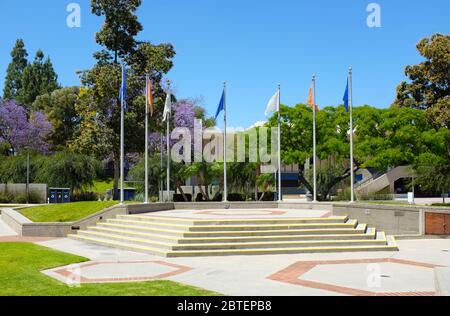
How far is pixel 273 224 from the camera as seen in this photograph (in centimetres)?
1981

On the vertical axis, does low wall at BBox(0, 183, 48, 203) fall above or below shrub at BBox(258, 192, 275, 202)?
above

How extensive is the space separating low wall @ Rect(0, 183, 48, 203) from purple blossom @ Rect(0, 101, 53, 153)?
803 inches

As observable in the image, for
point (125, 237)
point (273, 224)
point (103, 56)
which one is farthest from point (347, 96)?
point (103, 56)

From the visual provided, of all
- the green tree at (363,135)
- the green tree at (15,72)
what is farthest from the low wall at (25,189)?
the green tree at (15,72)

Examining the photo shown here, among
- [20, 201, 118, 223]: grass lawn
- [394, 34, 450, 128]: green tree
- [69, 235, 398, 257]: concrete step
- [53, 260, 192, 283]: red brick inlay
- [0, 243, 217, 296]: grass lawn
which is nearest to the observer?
[0, 243, 217, 296]: grass lawn

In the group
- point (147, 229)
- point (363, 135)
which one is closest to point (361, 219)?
point (147, 229)

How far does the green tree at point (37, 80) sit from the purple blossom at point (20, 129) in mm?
15150

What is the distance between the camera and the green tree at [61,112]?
7244 centimetres

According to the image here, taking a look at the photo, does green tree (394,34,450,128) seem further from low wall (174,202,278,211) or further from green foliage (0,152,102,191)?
green foliage (0,152,102,191)

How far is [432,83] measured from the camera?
46.1m

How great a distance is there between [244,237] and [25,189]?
33784mm

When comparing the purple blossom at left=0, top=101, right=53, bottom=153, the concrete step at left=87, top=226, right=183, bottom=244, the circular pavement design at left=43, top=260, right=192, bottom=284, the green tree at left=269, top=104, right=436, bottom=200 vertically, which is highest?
the purple blossom at left=0, top=101, right=53, bottom=153

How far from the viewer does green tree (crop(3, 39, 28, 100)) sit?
281 ft

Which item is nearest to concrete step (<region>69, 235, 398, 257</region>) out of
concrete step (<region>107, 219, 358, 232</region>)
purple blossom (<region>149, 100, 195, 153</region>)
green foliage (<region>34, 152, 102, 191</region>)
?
concrete step (<region>107, 219, 358, 232</region>)
